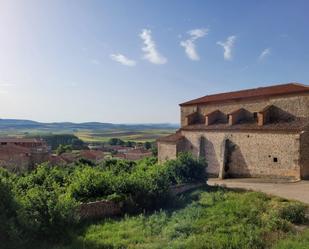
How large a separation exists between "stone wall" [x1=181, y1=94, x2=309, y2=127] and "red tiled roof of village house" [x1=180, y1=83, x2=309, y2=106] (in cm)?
38

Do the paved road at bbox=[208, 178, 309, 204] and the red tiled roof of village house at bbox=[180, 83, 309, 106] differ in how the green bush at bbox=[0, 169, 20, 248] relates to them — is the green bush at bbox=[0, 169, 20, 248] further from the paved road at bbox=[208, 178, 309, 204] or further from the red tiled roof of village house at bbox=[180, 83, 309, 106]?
the red tiled roof of village house at bbox=[180, 83, 309, 106]

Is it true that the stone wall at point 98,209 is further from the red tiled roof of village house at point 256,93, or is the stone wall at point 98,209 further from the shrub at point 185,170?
the red tiled roof of village house at point 256,93

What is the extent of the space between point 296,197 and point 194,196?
5.32m

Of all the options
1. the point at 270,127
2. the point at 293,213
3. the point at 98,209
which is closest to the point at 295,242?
the point at 293,213

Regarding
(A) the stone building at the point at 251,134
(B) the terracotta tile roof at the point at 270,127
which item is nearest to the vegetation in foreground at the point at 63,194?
(A) the stone building at the point at 251,134

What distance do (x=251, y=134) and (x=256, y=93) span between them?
4.06 metres

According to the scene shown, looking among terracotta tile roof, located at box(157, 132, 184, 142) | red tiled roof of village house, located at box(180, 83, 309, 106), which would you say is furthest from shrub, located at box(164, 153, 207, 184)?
terracotta tile roof, located at box(157, 132, 184, 142)

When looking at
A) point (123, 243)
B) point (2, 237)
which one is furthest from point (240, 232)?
point (2, 237)

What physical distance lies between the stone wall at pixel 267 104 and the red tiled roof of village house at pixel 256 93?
38 cm

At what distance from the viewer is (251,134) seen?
82.1ft

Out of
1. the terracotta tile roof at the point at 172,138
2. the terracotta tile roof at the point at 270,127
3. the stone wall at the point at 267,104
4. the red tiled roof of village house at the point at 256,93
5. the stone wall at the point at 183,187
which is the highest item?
the red tiled roof of village house at the point at 256,93

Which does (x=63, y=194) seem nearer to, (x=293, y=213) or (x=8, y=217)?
(x=8, y=217)

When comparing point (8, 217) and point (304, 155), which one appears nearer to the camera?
point (8, 217)

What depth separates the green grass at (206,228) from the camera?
10211 mm
